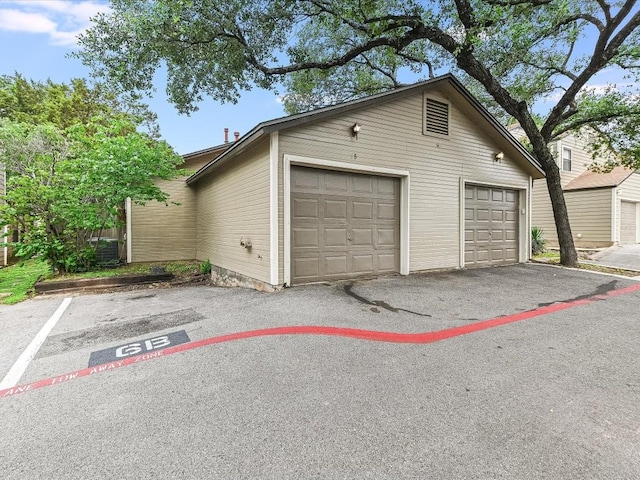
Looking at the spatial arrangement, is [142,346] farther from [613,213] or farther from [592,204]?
[592,204]

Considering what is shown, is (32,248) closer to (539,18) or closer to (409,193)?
(409,193)

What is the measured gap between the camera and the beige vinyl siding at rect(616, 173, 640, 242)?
1417 centimetres

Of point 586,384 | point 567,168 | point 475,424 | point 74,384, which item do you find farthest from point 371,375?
point 567,168

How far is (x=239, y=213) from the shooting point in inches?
292

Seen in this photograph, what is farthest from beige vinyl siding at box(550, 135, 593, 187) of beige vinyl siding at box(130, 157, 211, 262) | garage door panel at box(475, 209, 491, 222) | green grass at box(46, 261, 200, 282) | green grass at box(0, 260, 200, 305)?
green grass at box(0, 260, 200, 305)

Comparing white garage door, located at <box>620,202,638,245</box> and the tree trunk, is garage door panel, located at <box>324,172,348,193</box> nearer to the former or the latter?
the tree trunk

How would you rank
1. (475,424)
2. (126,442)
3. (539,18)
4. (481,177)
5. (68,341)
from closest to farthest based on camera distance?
(126,442) < (475,424) < (68,341) < (539,18) < (481,177)

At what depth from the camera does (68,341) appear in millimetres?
3742

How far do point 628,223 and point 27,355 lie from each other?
2216 centimetres

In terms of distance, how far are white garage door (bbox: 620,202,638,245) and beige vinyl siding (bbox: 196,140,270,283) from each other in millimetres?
17833

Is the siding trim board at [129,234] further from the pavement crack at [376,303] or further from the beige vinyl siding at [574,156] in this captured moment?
the beige vinyl siding at [574,156]

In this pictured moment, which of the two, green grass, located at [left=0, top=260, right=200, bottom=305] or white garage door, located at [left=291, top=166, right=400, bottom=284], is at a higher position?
white garage door, located at [left=291, top=166, right=400, bottom=284]

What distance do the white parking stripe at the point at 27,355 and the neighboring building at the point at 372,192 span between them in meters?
3.32

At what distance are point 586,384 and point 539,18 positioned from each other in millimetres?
9252
